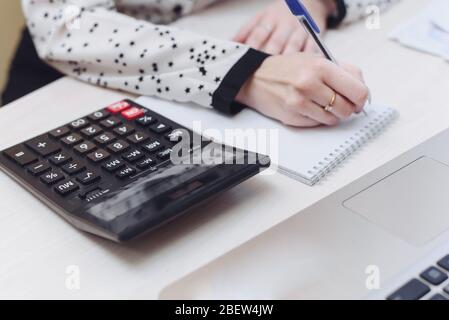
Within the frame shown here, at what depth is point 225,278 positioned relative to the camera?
0.50 meters

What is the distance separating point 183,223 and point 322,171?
0.46 ft

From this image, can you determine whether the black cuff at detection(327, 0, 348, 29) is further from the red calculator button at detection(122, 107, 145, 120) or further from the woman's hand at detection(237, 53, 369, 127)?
the red calculator button at detection(122, 107, 145, 120)

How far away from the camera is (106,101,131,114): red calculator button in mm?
705

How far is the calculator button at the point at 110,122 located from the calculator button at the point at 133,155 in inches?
2.4

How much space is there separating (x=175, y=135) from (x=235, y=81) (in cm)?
12

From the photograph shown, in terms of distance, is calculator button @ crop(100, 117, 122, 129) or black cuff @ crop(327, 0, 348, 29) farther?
black cuff @ crop(327, 0, 348, 29)

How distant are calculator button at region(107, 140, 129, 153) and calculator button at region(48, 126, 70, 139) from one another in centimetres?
6

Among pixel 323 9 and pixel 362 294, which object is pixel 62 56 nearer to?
pixel 323 9

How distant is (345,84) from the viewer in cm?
67

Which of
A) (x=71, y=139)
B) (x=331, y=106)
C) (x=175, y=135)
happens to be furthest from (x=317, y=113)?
(x=71, y=139)

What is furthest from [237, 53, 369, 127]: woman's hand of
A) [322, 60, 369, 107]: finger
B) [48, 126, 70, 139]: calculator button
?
[48, 126, 70, 139]: calculator button

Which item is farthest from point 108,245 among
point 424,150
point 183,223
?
point 424,150

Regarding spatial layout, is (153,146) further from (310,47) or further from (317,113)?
(310,47)

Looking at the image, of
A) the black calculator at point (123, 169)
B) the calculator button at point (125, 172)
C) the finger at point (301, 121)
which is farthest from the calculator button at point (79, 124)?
the finger at point (301, 121)
